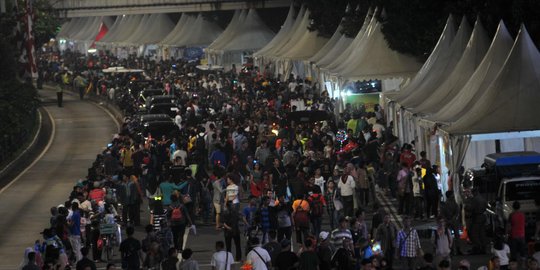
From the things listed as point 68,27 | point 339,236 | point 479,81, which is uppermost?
point 68,27

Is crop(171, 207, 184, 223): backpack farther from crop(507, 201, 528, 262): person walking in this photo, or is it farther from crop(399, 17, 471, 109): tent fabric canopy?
crop(399, 17, 471, 109): tent fabric canopy

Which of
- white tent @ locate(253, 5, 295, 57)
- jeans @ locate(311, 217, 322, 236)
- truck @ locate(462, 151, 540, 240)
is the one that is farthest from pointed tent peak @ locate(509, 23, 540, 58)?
white tent @ locate(253, 5, 295, 57)

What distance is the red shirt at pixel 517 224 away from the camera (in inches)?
1197

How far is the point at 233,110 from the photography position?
60.8 metres

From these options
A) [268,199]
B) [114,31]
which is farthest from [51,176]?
[114,31]

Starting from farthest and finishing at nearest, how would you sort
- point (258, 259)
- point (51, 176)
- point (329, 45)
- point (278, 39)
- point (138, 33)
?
1. point (138, 33)
2. point (278, 39)
3. point (329, 45)
4. point (51, 176)
5. point (258, 259)

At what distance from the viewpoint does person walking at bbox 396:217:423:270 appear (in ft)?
95.8

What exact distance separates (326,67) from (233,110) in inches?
157

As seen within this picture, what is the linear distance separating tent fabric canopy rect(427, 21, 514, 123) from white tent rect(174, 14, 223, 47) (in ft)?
215

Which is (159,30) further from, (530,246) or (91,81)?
(530,246)

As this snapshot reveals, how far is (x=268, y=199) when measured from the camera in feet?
110

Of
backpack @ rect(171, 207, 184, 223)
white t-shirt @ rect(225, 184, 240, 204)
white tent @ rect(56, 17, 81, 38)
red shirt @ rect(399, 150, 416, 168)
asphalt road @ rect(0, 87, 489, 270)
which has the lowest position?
asphalt road @ rect(0, 87, 489, 270)

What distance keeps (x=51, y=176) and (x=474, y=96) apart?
20.3 meters

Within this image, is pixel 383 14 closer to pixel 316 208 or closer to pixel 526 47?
pixel 526 47
